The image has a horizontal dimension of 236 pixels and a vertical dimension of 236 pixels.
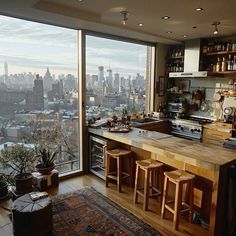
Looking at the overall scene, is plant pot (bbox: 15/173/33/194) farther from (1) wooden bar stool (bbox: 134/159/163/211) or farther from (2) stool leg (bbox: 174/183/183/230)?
(2) stool leg (bbox: 174/183/183/230)

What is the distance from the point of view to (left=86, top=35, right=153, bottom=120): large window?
441cm

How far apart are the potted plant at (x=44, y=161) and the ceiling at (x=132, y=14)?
2.10 metres

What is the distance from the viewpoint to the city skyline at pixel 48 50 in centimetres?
343

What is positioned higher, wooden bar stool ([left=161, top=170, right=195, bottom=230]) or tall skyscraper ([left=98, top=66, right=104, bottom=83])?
tall skyscraper ([left=98, top=66, right=104, bottom=83])

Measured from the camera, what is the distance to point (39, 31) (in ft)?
12.1

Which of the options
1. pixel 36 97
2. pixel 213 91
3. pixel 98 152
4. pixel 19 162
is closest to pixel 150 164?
pixel 98 152

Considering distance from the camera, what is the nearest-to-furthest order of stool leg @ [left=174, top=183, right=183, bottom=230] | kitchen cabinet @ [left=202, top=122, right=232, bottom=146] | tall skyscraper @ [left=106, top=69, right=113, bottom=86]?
stool leg @ [left=174, top=183, right=183, bottom=230] < kitchen cabinet @ [left=202, top=122, right=232, bottom=146] < tall skyscraper @ [left=106, top=69, right=113, bottom=86]

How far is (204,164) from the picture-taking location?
244 cm

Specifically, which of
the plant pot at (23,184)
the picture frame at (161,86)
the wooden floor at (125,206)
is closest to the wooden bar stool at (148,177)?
the wooden floor at (125,206)

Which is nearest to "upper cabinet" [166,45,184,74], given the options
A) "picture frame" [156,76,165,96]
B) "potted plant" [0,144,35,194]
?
"picture frame" [156,76,165,96]

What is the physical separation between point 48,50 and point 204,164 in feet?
9.90

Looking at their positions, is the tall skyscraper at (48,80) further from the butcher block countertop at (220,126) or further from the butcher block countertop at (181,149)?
the butcher block countertop at (220,126)

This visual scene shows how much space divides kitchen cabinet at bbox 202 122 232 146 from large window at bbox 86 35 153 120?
1.66 m

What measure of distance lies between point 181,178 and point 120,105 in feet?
8.61
